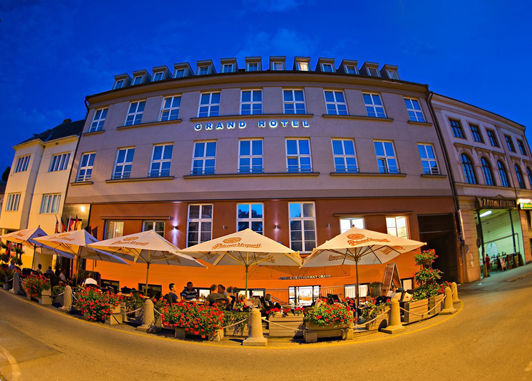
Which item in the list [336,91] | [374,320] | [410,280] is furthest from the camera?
[336,91]

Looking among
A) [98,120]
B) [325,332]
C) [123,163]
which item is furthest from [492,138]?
[98,120]

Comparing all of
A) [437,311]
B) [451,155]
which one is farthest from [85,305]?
[451,155]

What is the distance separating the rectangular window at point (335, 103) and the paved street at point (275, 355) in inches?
563

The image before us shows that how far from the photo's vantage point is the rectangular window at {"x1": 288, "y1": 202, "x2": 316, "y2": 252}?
16328 millimetres

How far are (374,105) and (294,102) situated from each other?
610 centimetres

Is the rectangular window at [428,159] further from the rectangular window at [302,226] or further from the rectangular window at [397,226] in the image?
the rectangular window at [302,226]

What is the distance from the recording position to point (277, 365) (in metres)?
6.45

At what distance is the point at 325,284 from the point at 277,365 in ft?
31.3

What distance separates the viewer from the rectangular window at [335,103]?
19.5 metres

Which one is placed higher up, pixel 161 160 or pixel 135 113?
pixel 135 113

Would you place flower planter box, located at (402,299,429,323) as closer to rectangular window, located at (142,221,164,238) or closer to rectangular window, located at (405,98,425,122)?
rectangular window, located at (142,221,164,238)

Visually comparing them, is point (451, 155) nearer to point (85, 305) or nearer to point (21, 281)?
point (85, 305)

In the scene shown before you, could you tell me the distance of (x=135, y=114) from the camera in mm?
20703

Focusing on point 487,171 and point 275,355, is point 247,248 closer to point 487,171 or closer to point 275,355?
point 275,355
